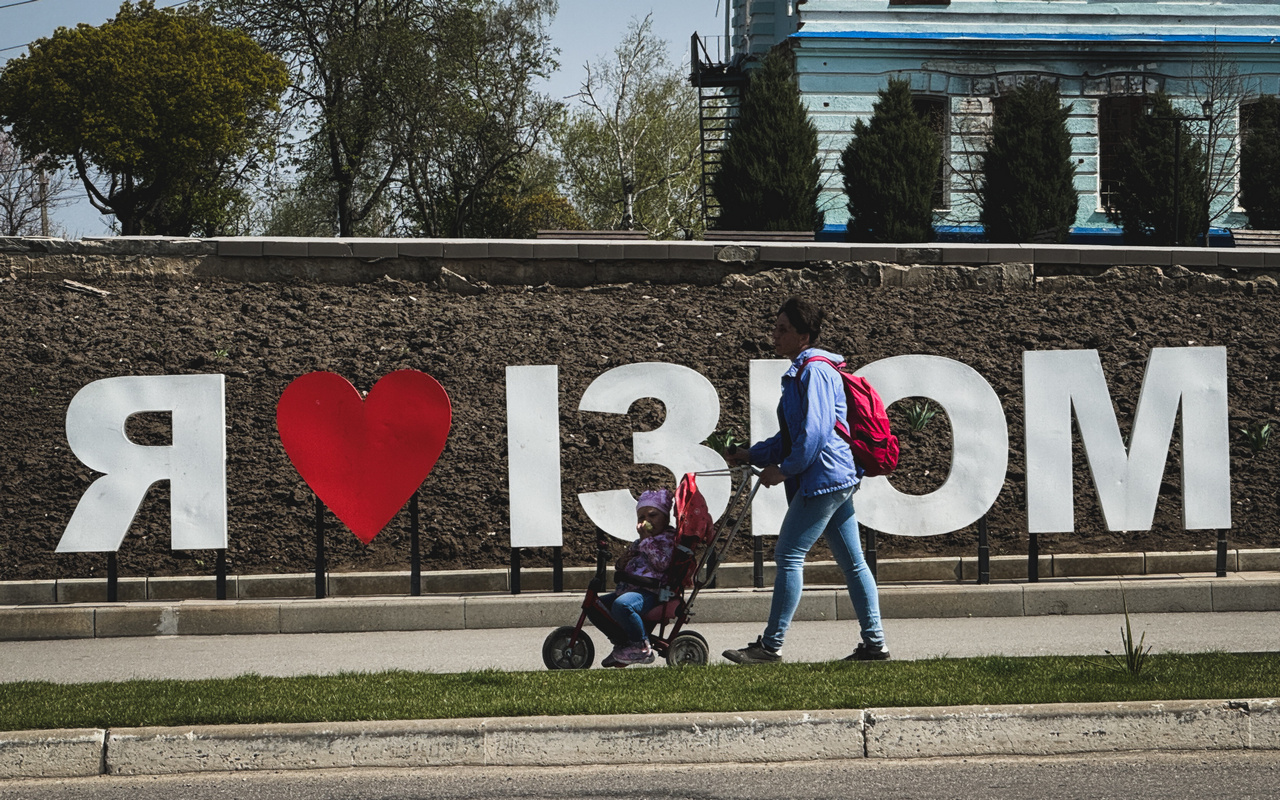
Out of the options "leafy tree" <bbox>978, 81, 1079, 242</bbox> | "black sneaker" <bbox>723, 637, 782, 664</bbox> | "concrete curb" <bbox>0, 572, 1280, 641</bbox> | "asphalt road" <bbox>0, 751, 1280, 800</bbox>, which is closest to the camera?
"asphalt road" <bbox>0, 751, 1280, 800</bbox>

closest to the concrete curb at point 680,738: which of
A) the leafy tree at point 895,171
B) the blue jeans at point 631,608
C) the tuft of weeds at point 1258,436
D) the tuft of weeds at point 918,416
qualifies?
the blue jeans at point 631,608

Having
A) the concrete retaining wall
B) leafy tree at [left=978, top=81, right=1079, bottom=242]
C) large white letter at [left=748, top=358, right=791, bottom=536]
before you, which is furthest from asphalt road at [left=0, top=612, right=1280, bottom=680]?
leafy tree at [left=978, top=81, right=1079, bottom=242]

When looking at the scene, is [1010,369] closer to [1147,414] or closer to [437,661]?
[1147,414]

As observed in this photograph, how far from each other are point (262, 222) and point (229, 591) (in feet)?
162

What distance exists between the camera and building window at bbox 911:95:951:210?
27625mm

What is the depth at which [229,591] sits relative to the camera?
10992 millimetres

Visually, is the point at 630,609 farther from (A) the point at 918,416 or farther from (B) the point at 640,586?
(A) the point at 918,416

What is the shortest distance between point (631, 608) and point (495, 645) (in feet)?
6.93

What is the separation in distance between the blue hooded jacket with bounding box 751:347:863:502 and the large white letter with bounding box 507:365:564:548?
158 inches

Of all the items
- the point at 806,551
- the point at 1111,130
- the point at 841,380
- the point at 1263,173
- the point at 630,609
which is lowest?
the point at 630,609

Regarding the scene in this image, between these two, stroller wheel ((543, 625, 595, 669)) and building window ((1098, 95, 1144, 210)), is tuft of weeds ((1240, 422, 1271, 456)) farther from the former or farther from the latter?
building window ((1098, 95, 1144, 210))

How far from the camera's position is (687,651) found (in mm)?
7227

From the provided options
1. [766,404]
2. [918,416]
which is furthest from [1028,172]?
[766,404]

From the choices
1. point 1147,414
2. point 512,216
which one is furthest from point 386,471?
point 512,216
